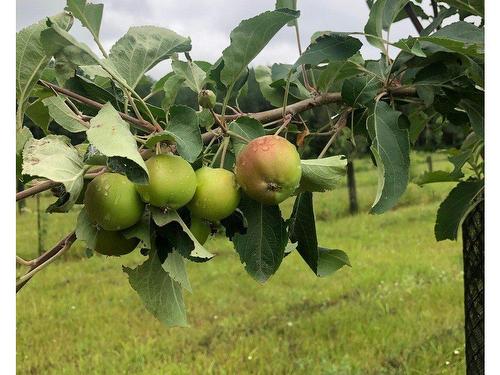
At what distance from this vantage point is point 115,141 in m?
→ 0.55

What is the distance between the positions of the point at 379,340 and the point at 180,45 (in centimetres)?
298

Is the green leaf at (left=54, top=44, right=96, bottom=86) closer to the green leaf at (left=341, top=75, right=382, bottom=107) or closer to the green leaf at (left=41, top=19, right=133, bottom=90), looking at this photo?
the green leaf at (left=41, top=19, right=133, bottom=90)

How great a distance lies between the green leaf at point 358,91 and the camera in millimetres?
884

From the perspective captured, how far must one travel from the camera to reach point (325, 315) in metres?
3.93

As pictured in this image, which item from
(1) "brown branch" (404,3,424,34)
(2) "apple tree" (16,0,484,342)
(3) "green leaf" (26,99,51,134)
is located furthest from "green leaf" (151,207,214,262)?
(1) "brown branch" (404,3,424,34)

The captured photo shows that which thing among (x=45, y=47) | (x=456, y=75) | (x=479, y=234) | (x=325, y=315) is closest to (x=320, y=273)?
(x=456, y=75)

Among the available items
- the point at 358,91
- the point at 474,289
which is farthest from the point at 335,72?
the point at 474,289

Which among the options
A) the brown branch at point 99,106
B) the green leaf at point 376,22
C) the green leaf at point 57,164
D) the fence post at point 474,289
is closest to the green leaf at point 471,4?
the green leaf at point 376,22

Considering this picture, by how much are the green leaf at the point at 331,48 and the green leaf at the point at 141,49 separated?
6.9 inches

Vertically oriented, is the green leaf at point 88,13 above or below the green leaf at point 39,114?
above

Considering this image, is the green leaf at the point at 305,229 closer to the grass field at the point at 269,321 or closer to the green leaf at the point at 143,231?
the green leaf at the point at 143,231

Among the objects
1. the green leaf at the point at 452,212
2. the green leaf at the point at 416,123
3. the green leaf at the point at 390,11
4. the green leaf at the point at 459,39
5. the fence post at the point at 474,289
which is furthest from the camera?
the fence post at the point at 474,289

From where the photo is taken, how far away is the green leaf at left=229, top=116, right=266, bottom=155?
2.36 feet

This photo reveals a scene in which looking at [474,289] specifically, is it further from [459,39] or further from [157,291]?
[157,291]
